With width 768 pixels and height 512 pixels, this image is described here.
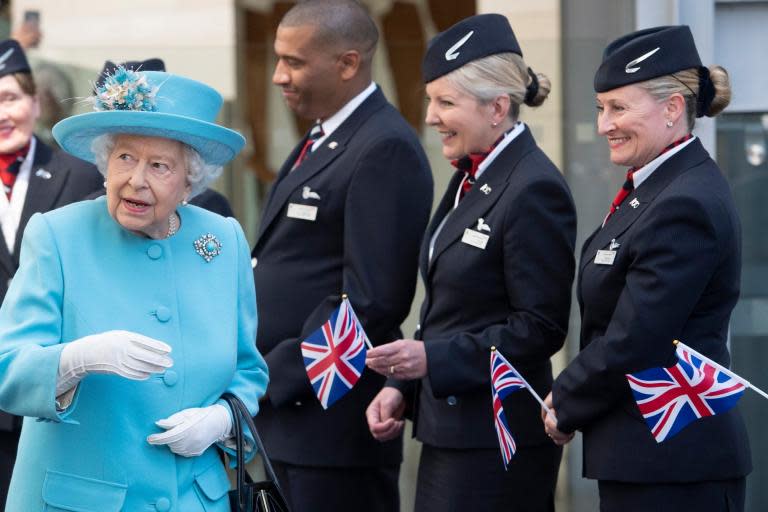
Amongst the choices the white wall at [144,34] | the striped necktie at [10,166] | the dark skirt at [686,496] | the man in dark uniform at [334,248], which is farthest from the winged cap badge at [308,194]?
the white wall at [144,34]

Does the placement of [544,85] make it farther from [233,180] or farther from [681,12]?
[233,180]

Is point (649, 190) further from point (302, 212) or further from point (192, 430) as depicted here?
point (192, 430)

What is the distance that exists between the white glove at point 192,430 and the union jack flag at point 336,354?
3.34ft

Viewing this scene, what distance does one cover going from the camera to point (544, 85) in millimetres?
4137

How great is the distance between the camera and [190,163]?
3.13 metres

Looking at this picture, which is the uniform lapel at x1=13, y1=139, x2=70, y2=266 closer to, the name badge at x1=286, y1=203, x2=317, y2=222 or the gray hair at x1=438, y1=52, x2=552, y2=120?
the name badge at x1=286, y1=203, x2=317, y2=222

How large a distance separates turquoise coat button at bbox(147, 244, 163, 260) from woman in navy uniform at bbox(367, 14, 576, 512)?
961mm

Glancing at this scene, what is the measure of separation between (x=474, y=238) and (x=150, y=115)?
48.7 inches

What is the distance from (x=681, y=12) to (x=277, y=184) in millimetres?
1673

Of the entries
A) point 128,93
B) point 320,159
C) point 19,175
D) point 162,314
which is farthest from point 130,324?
point 19,175

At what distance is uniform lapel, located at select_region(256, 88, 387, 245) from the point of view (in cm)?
437

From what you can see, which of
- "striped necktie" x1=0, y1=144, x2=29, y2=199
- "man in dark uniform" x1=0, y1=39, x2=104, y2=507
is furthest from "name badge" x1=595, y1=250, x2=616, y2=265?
"striped necktie" x1=0, y1=144, x2=29, y2=199

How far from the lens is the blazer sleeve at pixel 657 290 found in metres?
3.29

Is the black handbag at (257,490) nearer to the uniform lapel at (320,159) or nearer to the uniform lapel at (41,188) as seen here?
the uniform lapel at (320,159)
